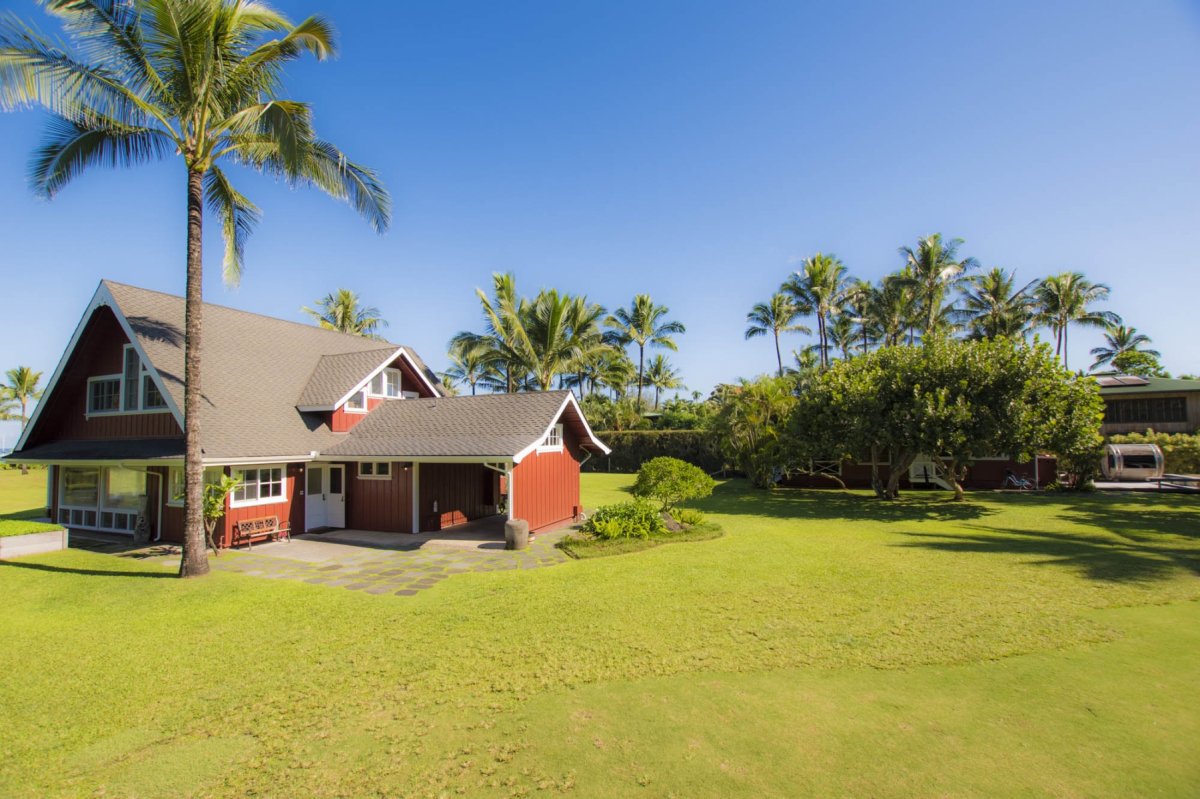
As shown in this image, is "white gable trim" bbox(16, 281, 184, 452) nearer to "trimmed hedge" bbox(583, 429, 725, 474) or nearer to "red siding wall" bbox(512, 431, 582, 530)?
"red siding wall" bbox(512, 431, 582, 530)

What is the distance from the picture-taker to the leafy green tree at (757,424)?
83.2 feet

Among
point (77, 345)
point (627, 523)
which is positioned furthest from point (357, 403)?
point (627, 523)

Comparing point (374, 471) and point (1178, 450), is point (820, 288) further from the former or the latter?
point (374, 471)

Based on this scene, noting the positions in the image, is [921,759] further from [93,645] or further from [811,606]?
[93,645]

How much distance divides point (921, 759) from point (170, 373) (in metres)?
16.7

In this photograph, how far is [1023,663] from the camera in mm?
6398

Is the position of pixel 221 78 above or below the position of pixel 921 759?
above

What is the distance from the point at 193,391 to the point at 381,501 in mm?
6187

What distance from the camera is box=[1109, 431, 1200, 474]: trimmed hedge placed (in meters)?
25.6

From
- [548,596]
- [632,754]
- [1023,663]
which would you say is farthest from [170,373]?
[1023,663]

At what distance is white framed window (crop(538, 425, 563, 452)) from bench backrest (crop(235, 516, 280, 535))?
7.20 metres

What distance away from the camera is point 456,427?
15.7m

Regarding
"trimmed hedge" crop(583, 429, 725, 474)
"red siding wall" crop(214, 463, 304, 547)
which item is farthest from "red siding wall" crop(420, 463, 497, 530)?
"trimmed hedge" crop(583, 429, 725, 474)

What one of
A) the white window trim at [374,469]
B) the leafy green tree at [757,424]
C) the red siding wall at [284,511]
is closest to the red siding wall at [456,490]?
the white window trim at [374,469]
